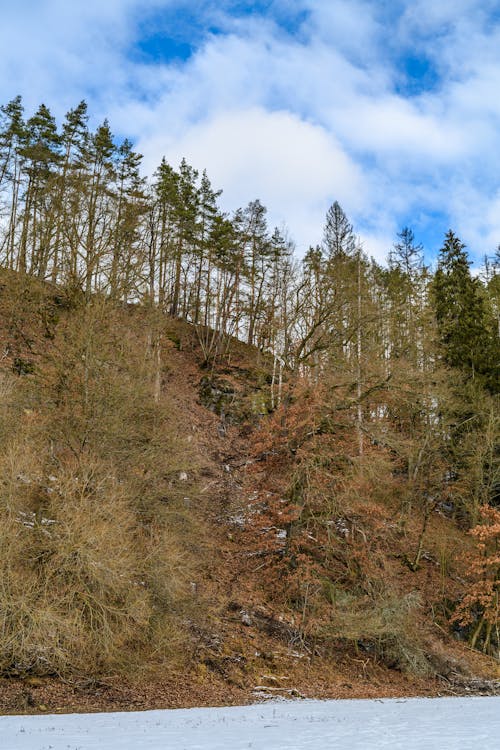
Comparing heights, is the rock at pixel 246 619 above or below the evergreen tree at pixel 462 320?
below

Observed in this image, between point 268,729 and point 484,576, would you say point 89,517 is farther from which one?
point 484,576

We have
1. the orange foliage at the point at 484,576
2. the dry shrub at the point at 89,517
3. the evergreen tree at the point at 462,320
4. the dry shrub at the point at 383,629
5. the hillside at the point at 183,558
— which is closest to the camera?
the dry shrub at the point at 89,517

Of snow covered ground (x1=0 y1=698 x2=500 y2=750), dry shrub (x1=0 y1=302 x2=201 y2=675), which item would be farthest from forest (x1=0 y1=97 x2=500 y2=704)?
snow covered ground (x1=0 y1=698 x2=500 y2=750)

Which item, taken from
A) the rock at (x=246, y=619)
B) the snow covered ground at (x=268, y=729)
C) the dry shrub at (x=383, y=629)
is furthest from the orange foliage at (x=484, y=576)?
the snow covered ground at (x=268, y=729)

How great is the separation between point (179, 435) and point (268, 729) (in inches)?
581

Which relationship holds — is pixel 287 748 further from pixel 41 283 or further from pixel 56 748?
pixel 41 283

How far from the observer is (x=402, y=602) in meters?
20.4

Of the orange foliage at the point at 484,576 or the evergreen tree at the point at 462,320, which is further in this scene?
the evergreen tree at the point at 462,320

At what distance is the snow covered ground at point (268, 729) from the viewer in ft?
29.4

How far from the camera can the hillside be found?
14.6 m

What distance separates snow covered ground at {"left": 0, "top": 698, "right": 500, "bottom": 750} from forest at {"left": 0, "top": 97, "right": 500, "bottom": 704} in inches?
120

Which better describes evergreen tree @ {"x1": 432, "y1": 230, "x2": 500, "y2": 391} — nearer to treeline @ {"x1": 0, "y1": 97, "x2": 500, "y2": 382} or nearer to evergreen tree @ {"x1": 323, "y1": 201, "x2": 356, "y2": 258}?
treeline @ {"x1": 0, "y1": 97, "x2": 500, "y2": 382}

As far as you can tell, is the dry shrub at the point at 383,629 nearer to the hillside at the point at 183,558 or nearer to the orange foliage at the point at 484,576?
the hillside at the point at 183,558

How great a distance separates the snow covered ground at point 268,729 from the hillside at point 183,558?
89.3 inches
